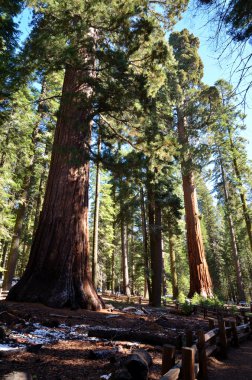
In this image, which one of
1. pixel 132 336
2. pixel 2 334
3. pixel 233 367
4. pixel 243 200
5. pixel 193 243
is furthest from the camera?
pixel 243 200

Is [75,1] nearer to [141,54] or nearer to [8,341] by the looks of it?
[141,54]

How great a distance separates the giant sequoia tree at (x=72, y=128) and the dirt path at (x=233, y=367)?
348 centimetres

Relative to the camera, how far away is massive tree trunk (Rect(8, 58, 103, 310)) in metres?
7.48

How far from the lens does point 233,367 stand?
5.33 meters

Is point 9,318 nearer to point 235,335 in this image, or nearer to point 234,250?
point 235,335

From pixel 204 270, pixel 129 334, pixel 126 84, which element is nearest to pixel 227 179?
pixel 204 270

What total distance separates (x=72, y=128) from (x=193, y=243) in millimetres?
11069

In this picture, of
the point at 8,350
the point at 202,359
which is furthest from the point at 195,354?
the point at 8,350

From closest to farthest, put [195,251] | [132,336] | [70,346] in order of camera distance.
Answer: [70,346]
[132,336]
[195,251]

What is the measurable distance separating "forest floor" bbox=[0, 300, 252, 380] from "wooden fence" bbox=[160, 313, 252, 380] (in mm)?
287

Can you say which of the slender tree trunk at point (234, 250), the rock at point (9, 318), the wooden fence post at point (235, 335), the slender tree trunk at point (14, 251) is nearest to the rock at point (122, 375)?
the rock at point (9, 318)

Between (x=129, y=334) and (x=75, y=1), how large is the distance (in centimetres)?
915

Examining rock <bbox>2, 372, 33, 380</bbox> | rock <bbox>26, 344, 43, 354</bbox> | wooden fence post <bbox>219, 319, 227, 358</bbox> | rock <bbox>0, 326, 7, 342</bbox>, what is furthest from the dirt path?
rock <bbox>0, 326, 7, 342</bbox>

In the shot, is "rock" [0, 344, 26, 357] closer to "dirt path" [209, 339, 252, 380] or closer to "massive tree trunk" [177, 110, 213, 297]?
"dirt path" [209, 339, 252, 380]
